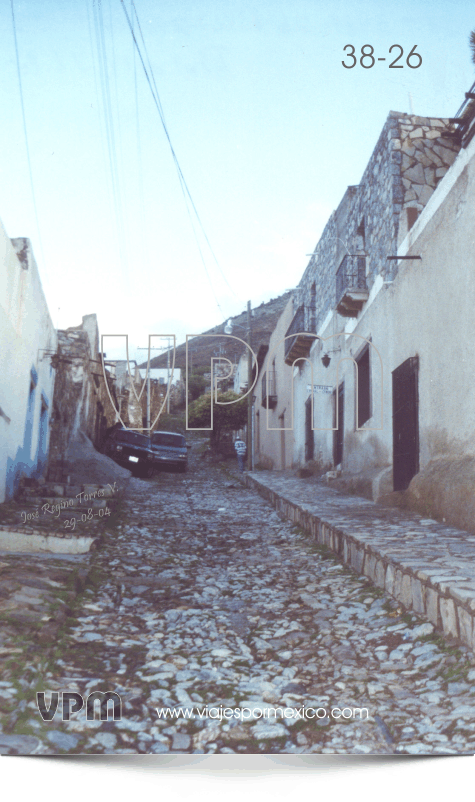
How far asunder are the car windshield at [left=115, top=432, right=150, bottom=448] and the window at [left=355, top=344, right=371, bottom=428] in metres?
6.39

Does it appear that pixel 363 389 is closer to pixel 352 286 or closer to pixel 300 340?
pixel 352 286

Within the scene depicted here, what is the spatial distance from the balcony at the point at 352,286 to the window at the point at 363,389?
27.4 inches

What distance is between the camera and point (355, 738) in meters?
2.04

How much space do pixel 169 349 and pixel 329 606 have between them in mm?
2383

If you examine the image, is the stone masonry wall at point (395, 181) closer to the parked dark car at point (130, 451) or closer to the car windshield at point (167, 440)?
the parked dark car at point (130, 451)

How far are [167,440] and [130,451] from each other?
1.70m

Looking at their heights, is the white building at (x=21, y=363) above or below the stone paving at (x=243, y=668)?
above

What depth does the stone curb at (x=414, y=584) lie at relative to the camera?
8.36ft

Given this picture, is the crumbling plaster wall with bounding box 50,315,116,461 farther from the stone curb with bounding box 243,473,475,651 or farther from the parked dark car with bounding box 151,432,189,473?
the stone curb with bounding box 243,473,475,651

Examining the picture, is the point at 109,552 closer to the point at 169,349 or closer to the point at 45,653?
the point at 169,349

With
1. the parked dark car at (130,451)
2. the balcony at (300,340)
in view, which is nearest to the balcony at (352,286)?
the balcony at (300,340)

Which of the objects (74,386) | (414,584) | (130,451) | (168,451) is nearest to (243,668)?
(414,584)

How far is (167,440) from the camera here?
1539cm

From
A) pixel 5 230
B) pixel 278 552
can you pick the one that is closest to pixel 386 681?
pixel 278 552
